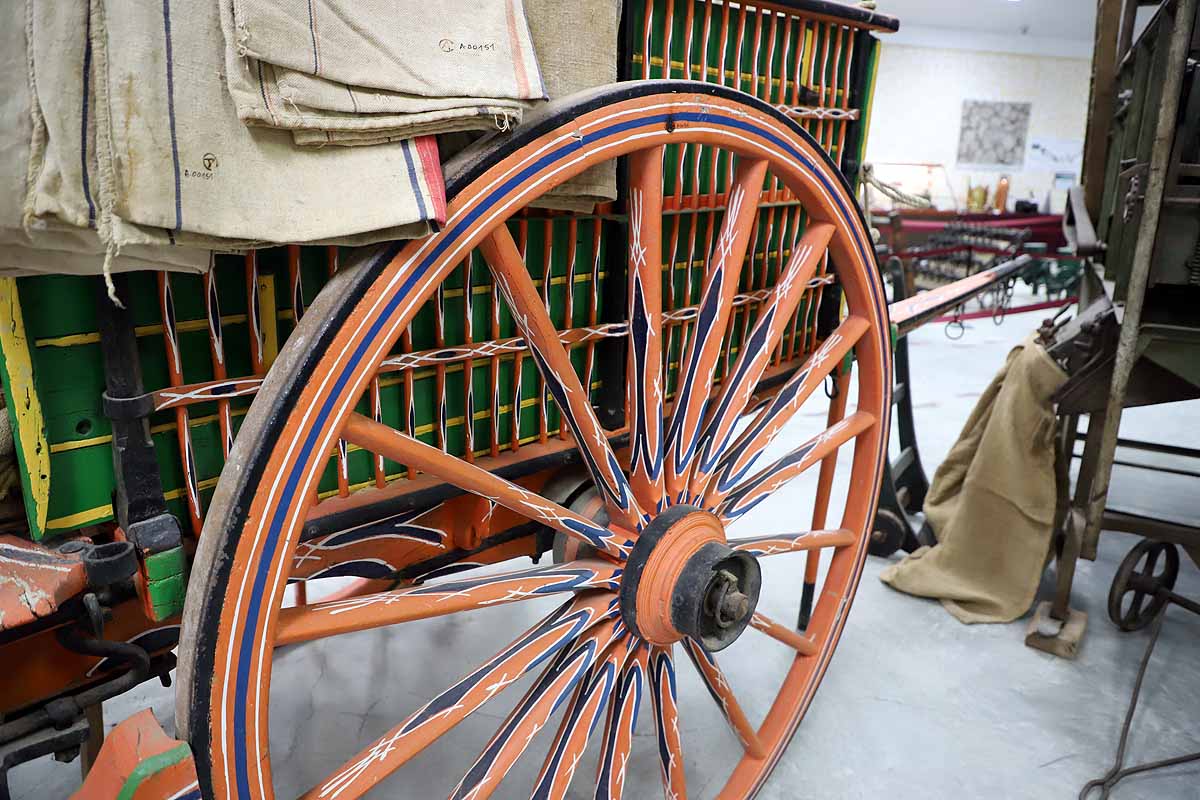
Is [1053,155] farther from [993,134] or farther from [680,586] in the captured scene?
[680,586]

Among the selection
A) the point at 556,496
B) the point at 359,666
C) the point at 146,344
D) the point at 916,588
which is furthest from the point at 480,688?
the point at 916,588

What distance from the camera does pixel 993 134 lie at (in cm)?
860

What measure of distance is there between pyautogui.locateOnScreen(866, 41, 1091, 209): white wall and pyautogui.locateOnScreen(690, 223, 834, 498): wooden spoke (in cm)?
769

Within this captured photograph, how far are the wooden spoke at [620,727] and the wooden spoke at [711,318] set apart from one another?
29cm

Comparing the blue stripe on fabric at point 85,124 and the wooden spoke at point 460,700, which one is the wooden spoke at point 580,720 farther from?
the blue stripe on fabric at point 85,124

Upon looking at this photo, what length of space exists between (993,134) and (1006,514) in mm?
7215

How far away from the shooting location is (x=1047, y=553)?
2.60 m

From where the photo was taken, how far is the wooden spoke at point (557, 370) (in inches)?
41.9

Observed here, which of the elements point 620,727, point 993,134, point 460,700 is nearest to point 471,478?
point 460,700

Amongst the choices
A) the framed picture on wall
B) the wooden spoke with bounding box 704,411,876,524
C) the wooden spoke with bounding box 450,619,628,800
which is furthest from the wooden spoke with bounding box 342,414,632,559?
the framed picture on wall

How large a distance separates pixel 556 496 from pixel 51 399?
2.55 ft

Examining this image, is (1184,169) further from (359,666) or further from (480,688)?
(359,666)

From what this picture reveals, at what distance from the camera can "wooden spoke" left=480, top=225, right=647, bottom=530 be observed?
1065mm

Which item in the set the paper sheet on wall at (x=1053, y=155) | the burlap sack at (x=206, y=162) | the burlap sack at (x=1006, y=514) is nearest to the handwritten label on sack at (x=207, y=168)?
the burlap sack at (x=206, y=162)
